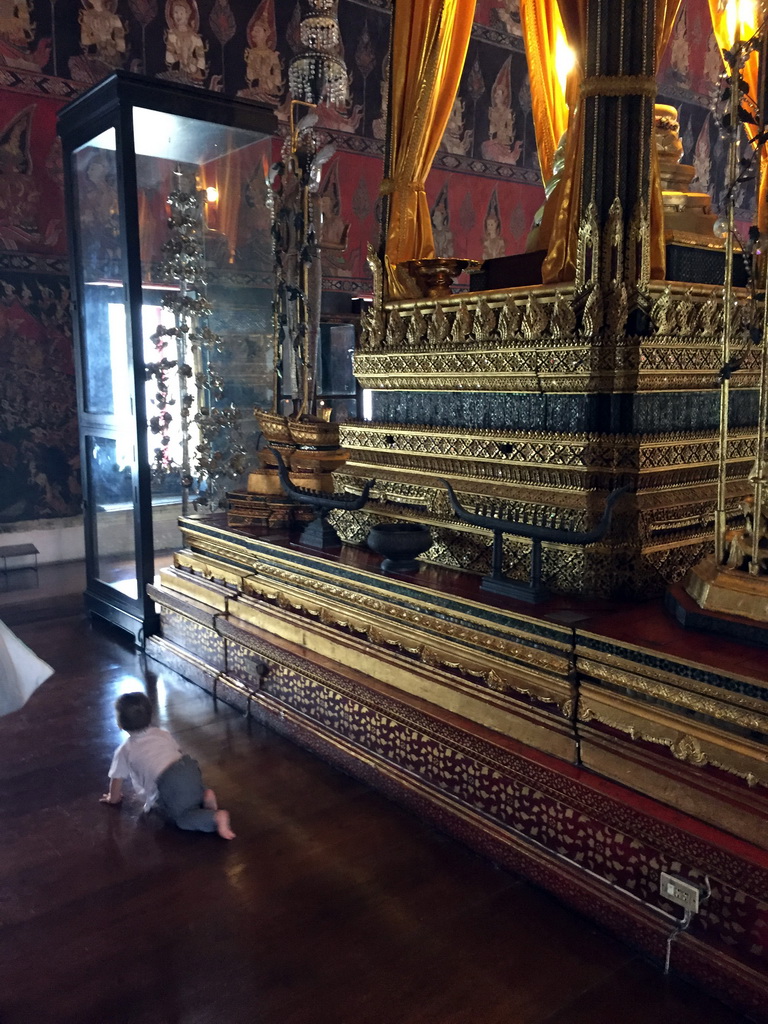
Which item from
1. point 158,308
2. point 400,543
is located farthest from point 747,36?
point 158,308

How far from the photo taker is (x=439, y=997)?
199cm

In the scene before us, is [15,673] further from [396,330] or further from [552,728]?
[396,330]

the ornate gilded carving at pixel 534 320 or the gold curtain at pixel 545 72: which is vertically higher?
the gold curtain at pixel 545 72

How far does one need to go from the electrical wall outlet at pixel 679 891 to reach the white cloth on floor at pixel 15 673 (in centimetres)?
152

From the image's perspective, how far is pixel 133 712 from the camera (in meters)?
2.82

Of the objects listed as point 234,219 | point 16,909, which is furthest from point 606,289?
point 234,219

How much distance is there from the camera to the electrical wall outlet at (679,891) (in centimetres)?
198

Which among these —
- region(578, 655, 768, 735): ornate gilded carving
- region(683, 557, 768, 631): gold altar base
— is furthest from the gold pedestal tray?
region(578, 655, 768, 735): ornate gilded carving

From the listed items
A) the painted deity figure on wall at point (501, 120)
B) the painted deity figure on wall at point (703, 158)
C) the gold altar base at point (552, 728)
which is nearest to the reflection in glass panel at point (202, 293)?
the gold altar base at point (552, 728)

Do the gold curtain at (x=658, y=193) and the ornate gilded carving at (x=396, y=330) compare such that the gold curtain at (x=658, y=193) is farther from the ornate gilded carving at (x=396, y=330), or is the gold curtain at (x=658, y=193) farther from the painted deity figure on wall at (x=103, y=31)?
the painted deity figure on wall at (x=103, y=31)

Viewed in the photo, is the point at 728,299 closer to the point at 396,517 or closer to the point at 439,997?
the point at 396,517

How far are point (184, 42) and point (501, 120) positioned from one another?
4183 mm

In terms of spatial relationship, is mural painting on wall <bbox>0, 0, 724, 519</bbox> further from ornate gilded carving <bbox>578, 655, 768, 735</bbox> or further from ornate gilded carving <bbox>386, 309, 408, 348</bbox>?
ornate gilded carving <bbox>578, 655, 768, 735</bbox>

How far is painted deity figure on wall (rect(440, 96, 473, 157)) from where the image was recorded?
389 inches
